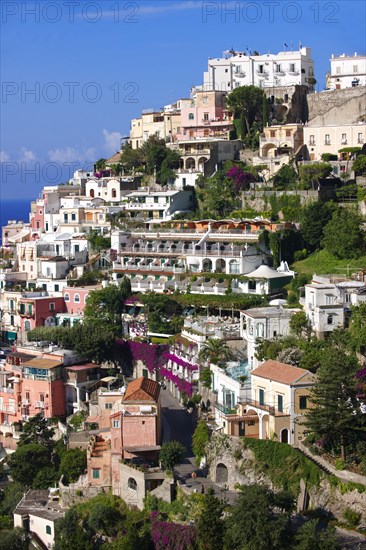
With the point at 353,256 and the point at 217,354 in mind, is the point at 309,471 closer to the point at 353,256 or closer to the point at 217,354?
the point at 217,354

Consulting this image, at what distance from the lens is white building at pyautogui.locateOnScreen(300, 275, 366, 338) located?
36.0 m

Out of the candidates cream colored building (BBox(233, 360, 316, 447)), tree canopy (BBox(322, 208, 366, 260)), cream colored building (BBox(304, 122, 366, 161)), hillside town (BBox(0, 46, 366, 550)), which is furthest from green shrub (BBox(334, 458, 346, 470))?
cream colored building (BBox(304, 122, 366, 161))

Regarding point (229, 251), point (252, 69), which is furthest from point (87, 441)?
point (252, 69)

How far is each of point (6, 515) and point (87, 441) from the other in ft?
10.9

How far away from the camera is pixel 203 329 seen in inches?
1604

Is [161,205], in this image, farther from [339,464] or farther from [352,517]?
[352,517]

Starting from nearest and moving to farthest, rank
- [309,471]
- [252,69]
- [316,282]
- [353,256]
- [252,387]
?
[309,471] < [252,387] < [316,282] < [353,256] < [252,69]

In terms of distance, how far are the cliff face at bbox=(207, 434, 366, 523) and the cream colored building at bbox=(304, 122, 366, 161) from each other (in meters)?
22.0

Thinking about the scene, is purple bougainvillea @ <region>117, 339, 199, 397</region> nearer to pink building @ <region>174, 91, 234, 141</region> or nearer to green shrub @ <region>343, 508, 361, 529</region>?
green shrub @ <region>343, 508, 361, 529</region>

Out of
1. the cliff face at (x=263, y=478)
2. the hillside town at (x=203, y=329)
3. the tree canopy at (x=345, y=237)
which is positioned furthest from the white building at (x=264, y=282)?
the cliff face at (x=263, y=478)

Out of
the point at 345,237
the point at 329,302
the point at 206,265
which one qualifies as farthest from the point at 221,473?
the point at 206,265

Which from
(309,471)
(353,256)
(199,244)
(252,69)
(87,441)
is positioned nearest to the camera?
(309,471)

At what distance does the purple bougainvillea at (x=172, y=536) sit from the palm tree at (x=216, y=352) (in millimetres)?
8015

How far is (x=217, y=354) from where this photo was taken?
38031mm
